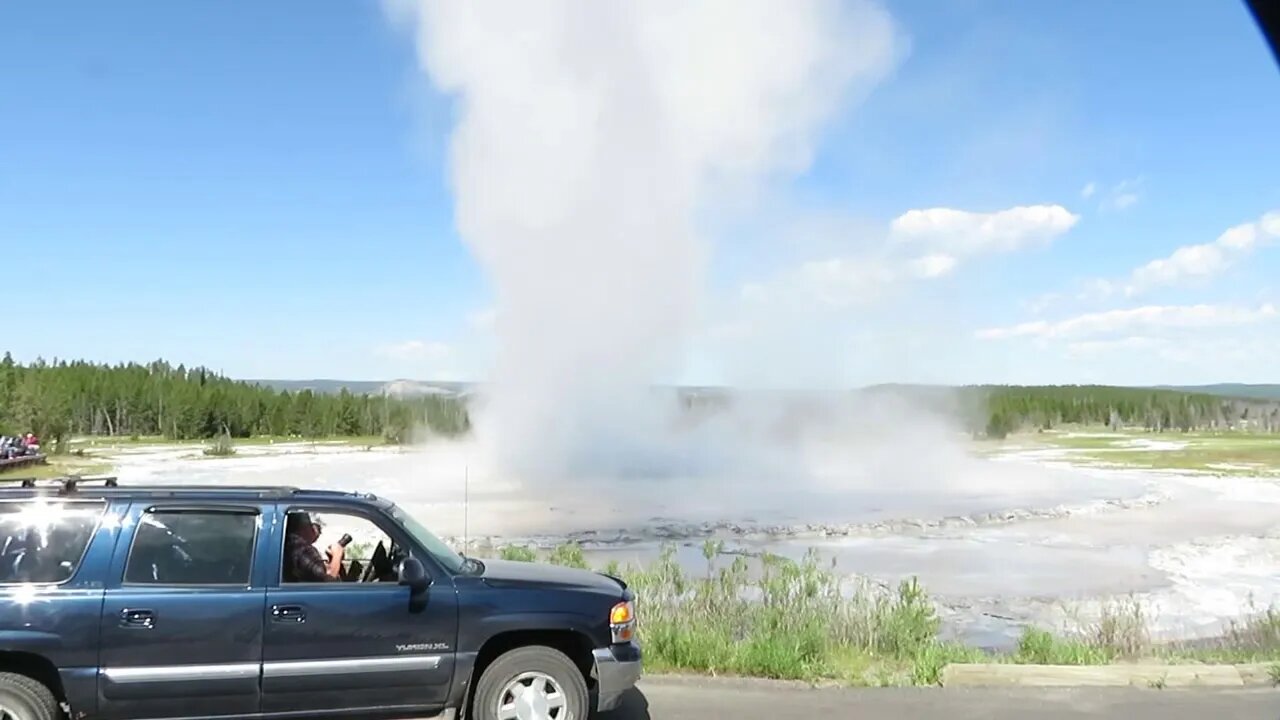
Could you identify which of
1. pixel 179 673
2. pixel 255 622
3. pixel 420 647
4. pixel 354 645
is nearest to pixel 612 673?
pixel 420 647

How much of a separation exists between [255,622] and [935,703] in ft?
17.5

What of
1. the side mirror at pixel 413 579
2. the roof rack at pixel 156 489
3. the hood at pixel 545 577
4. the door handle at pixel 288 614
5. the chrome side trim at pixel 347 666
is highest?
the roof rack at pixel 156 489

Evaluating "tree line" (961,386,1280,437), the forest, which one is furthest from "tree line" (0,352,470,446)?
"tree line" (961,386,1280,437)

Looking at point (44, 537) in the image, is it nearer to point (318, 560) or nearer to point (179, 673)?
point (179, 673)

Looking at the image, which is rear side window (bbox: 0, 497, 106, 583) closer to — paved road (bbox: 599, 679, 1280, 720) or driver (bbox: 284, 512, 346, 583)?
driver (bbox: 284, 512, 346, 583)

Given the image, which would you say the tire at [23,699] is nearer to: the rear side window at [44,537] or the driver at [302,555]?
the rear side window at [44,537]

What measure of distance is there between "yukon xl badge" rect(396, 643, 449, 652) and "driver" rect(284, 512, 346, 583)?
2.24ft

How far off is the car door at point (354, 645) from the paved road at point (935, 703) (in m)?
1.78

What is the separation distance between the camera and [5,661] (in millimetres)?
6133

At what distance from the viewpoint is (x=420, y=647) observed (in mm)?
6598

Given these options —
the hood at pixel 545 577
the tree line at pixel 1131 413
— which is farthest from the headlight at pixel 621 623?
the tree line at pixel 1131 413

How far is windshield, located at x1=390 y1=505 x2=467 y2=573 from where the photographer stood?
700 cm

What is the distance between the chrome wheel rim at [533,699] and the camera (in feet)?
22.0

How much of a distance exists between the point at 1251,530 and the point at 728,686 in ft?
73.9
